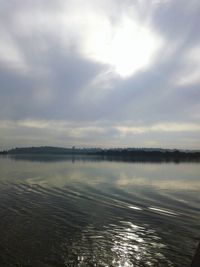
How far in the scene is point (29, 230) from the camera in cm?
1933

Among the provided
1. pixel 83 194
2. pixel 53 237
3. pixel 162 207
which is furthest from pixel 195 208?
pixel 53 237

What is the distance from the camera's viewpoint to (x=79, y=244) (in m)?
16.8

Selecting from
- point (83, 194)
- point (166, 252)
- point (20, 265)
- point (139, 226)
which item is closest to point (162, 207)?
point (139, 226)

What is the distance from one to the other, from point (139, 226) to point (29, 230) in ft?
22.5

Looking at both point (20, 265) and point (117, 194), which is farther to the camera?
point (117, 194)

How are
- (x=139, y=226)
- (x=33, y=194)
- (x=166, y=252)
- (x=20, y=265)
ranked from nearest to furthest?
(x=20, y=265), (x=166, y=252), (x=139, y=226), (x=33, y=194)

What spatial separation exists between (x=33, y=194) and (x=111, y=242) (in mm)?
18537

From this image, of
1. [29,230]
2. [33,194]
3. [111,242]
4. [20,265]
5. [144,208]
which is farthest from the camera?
[33,194]

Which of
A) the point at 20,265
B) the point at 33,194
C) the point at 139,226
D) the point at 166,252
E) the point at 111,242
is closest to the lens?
the point at 20,265

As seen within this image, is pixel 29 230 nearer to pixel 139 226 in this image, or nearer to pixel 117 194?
pixel 139 226

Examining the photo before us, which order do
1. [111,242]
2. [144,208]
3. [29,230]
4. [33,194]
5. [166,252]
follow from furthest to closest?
[33,194], [144,208], [29,230], [111,242], [166,252]

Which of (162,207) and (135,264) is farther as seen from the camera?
(162,207)

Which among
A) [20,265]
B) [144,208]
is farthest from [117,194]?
[20,265]

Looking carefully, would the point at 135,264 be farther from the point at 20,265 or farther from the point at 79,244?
the point at 20,265
